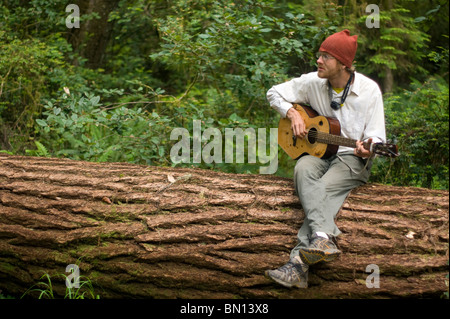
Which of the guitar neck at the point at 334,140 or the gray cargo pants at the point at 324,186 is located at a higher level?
the guitar neck at the point at 334,140

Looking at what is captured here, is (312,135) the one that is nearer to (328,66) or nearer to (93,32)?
(328,66)

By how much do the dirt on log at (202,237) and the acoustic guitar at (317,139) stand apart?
46cm

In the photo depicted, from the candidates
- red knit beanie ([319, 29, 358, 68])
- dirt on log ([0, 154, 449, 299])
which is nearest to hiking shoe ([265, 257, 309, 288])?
dirt on log ([0, 154, 449, 299])

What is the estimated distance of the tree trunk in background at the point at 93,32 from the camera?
9.36 metres

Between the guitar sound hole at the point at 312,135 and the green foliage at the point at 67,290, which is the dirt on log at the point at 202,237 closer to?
the green foliage at the point at 67,290

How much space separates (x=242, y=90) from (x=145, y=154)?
69.5 inches

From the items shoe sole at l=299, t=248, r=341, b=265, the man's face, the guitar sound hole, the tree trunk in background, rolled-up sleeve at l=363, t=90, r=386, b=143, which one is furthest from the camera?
the tree trunk in background

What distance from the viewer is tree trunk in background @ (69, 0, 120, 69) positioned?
936 centimetres

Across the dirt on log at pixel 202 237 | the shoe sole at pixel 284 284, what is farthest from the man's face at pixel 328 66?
Answer: the shoe sole at pixel 284 284

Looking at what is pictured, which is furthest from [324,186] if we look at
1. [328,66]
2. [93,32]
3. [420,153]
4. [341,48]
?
[93,32]

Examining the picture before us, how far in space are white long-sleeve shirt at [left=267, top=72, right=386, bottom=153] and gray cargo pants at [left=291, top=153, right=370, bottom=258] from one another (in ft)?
0.67

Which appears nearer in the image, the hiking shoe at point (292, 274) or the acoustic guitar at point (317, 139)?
the hiking shoe at point (292, 274)

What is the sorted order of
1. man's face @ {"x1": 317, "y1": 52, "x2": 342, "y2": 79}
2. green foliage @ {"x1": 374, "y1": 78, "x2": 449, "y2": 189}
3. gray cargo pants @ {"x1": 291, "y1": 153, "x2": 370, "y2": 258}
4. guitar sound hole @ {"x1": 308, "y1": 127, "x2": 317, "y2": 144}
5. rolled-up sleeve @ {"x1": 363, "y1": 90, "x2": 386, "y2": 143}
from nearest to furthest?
gray cargo pants @ {"x1": 291, "y1": 153, "x2": 370, "y2": 258} → rolled-up sleeve @ {"x1": 363, "y1": 90, "x2": 386, "y2": 143} → man's face @ {"x1": 317, "y1": 52, "x2": 342, "y2": 79} → guitar sound hole @ {"x1": 308, "y1": 127, "x2": 317, "y2": 144} → green foliage @ {"x1": 374, "y1": 78, "x2": 449, "y2": 189}

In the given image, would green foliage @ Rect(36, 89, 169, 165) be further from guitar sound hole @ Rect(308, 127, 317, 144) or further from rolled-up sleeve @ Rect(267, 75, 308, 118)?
guitar sound hole @ Rect(308, 127, 317, 144)
